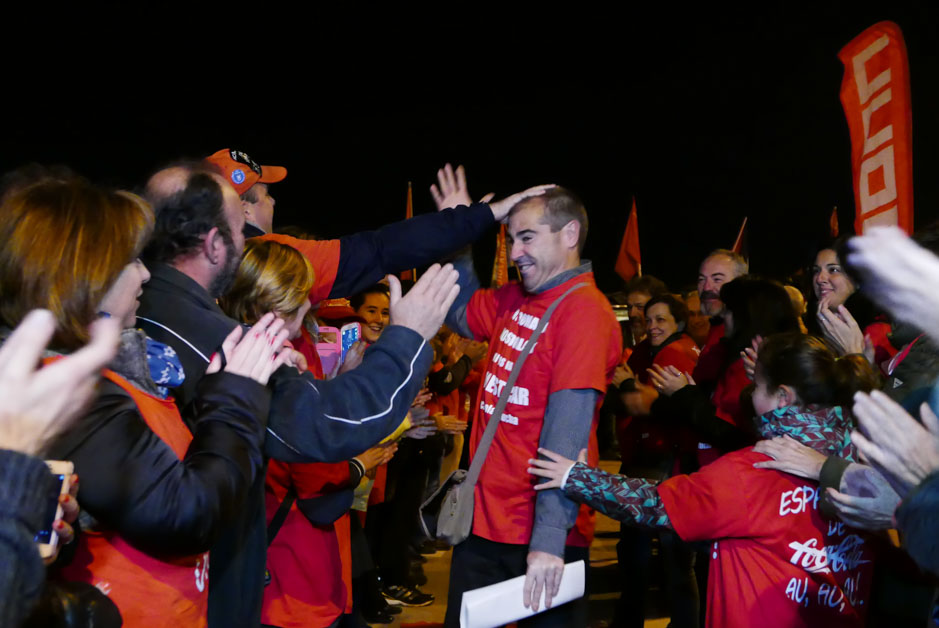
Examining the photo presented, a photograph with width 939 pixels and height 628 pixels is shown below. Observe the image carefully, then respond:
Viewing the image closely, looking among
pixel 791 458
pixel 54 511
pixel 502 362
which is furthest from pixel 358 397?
pixel 791 458

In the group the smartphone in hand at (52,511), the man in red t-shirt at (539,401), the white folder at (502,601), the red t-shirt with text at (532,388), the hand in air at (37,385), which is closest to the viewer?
the hand in air at (37,385)

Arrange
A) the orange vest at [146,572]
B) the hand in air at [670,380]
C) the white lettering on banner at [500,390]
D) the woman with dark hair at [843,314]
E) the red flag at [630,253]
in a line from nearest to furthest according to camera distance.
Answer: the orange vest at [146,572] → the white lettering on banner at [500,390] → the woman with dark hair at [843,314] → the hand in air at [670,380] → the red flag at [630,253]

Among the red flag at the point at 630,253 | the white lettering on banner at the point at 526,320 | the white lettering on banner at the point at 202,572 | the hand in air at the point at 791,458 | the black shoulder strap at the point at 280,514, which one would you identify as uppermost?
the red flag at the point at 630,253

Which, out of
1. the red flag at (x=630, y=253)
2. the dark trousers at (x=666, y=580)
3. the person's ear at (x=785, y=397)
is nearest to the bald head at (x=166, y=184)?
the person's ear at (x=785, y=397)

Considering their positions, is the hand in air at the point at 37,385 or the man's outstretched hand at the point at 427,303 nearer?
the hand in air at the point at 37,385

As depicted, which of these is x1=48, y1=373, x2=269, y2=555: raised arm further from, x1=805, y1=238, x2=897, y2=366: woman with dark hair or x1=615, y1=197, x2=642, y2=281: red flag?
x1=615, y1=197, x2=642, y2=281: red flag

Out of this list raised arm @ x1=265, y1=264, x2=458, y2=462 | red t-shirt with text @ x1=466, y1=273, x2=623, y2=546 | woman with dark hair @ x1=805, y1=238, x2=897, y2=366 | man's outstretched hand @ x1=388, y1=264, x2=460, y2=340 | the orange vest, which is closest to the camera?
the orange vest

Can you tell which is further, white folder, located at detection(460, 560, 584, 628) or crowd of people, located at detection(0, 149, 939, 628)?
white folder, located at detection(460, 560, 584, 628)

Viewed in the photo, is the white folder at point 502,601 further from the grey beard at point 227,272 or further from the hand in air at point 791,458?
→ the grey beard at point 227,272

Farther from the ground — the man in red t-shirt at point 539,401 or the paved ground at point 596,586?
the man in red t-shirt at point 539,401

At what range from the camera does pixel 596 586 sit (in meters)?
5.61

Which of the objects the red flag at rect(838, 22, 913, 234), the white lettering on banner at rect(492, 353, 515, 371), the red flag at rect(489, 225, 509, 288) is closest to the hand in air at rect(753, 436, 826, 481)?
the white lettering on banner at rect(492, 353, 515, 371)

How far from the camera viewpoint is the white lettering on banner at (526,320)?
10.2 feet

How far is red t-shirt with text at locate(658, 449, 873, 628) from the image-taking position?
2.44 meters
